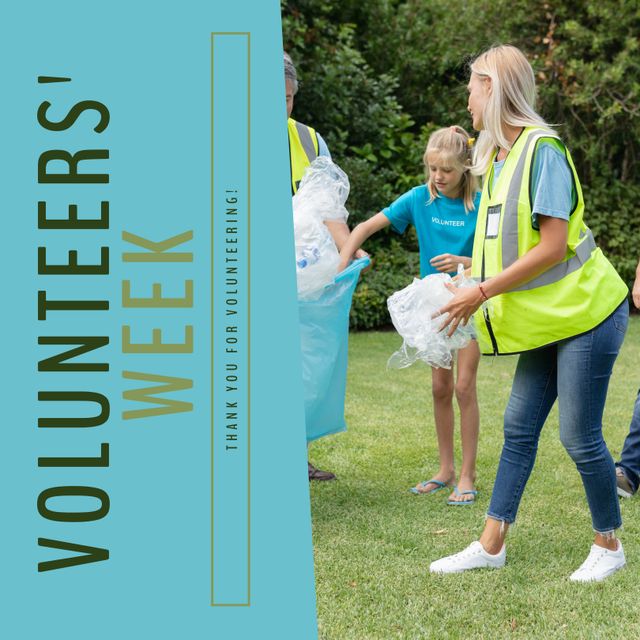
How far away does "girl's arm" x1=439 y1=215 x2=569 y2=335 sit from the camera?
2904 millimetres

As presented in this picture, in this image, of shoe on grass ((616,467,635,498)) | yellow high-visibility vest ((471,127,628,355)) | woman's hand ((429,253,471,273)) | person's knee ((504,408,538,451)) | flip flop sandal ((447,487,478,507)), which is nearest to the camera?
yellow high-visibility vest ((471,127,628,355))

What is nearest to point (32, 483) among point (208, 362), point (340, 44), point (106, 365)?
point (106, 365)

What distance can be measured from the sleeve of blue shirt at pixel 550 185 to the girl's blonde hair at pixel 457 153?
37.6 inches

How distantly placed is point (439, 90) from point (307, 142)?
9780 millimetres

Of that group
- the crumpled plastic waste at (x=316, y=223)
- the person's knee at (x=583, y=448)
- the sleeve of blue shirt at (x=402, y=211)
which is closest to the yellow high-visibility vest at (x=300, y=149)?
the crumpled plastic waste at (x=316, y=223)

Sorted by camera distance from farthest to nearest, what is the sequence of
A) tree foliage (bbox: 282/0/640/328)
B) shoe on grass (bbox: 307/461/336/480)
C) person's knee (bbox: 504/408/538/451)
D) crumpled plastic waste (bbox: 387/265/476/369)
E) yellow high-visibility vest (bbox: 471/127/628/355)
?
tree foliage (bbox: 282/0/640/328) → shoe on grass (bbox: 307/461/336/480) → crumpled plastic waste (bbox: 387/265/476/369) → person's knee (bbox: 504/408/538/451) → yellow high-visibility vest (bbox: 471/127/628/355)

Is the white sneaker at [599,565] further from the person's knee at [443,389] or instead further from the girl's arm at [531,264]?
the person's knee at [443,389]

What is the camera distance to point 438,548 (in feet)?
11.7

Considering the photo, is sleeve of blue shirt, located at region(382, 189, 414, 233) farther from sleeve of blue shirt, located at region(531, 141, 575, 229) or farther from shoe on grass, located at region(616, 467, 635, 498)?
shoe on grass, located at region(616, 467, 635, 498)

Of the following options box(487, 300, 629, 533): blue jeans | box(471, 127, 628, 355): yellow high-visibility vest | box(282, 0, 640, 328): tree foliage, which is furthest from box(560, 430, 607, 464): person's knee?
box(282, 0, 640, 328): tree foliage

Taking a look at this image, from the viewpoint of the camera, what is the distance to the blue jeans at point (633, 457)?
431 centimetres

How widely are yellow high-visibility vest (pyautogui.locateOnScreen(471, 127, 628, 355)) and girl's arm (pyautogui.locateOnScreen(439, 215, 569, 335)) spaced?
0.21ft

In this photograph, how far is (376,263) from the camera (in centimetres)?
1141

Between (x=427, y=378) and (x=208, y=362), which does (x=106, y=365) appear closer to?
(x=208, y=362)
